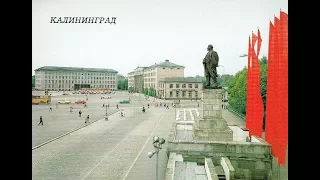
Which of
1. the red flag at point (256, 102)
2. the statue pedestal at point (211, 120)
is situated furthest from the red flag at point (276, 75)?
the statue pedestal at point (211, 120)

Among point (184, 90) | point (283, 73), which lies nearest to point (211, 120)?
point (283, 73)

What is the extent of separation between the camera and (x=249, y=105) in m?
13.1

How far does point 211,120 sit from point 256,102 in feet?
7.10

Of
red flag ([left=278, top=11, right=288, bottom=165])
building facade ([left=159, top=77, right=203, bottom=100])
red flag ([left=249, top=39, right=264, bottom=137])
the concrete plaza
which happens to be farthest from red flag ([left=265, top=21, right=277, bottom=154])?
building facade ([left=159, top=77, right=203, bottom=100])

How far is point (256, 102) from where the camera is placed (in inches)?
490

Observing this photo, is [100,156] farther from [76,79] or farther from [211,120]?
[76,79]

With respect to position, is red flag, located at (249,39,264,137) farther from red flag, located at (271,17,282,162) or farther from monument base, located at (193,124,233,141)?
red flag, located at (271,17,282,162)

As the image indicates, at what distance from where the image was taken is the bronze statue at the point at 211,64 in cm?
1275

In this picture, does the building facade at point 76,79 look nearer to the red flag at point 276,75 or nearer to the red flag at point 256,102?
the red flag at point 256,102

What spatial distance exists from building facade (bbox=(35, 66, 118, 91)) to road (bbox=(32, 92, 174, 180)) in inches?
169

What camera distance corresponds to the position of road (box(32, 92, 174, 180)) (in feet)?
36.3

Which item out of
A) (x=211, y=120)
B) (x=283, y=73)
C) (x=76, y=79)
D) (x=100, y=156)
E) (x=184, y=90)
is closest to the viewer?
(x=283, y=73)
